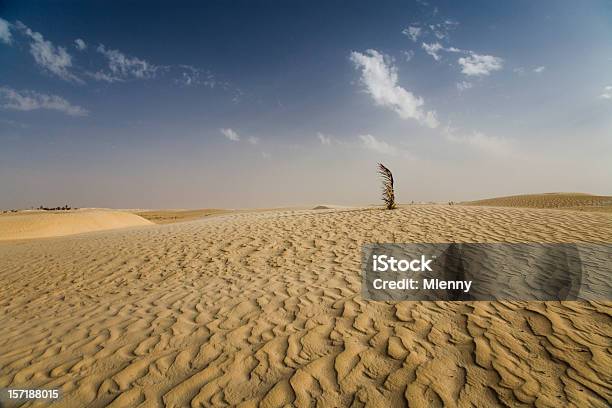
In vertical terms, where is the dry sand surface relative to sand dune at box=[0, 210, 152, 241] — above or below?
below

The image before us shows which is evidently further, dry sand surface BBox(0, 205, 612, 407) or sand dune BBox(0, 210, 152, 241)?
sand dune BBox(0, 210, 152, 241)

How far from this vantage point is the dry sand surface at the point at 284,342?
284cm

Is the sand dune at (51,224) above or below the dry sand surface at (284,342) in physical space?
above

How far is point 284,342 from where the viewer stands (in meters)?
3.71

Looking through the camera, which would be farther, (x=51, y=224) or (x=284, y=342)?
(x=51, y=224)

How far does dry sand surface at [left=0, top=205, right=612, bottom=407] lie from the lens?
9.32ft

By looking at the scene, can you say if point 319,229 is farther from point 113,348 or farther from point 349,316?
point 113,348

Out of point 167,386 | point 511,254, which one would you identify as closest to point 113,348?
point 167,386

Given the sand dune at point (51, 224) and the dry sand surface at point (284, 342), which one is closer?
the dry sand surface at point (284, 342)

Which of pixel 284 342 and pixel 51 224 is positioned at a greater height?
pixel 51 224

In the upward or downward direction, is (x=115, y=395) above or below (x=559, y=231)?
below

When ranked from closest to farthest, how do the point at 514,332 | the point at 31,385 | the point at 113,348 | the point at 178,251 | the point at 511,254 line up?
the point at 31,385 < the point at 514,332 < the point at 113,348 < the point at 511,254 < the point at 178,251

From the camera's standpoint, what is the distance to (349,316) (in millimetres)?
4246

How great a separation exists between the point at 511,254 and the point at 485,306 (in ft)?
9.55
